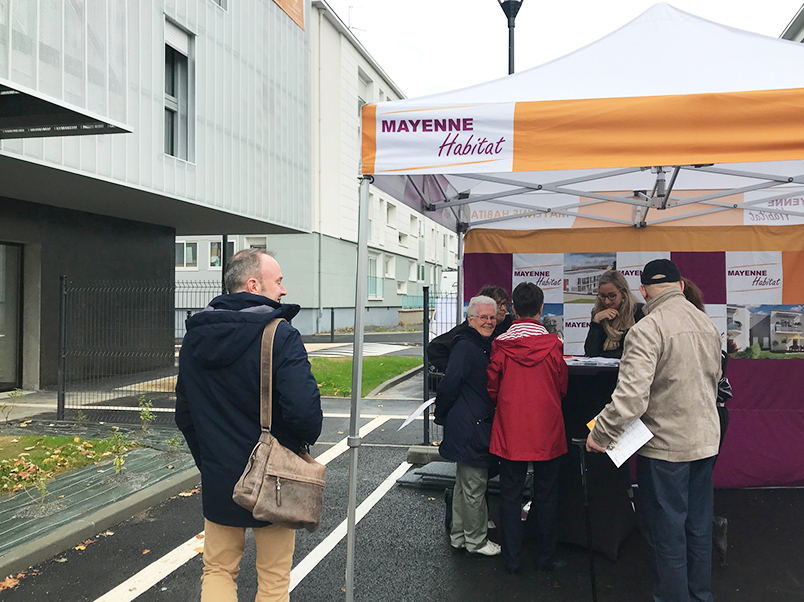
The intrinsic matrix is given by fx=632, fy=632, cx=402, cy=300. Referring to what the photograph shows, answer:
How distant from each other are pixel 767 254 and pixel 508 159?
4102 mm

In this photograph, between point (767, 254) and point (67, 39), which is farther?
point (67, 39)

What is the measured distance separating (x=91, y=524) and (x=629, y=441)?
394cm

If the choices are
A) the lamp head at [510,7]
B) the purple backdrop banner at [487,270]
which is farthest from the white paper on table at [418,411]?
the lamp head at [510,7]

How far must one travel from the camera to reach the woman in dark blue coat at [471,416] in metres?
4.07

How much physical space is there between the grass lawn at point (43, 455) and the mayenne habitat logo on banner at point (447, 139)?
13.2ft

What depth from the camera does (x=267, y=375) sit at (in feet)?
8.41

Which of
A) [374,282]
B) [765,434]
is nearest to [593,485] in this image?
[765,434]

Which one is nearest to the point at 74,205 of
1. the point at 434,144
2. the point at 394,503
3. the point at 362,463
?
the point at 362,463

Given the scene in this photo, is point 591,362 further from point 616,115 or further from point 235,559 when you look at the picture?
point 235,559

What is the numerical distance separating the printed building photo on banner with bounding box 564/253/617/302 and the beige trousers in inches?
182

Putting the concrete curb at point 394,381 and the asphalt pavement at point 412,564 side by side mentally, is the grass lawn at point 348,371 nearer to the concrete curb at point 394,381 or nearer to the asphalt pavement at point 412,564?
the concrete curb at point 394,381

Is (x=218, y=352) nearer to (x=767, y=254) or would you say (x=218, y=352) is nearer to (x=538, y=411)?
(x=538, y=411)

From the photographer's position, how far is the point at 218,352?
259 cm

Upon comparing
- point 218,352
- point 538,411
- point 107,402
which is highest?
point 218,352
